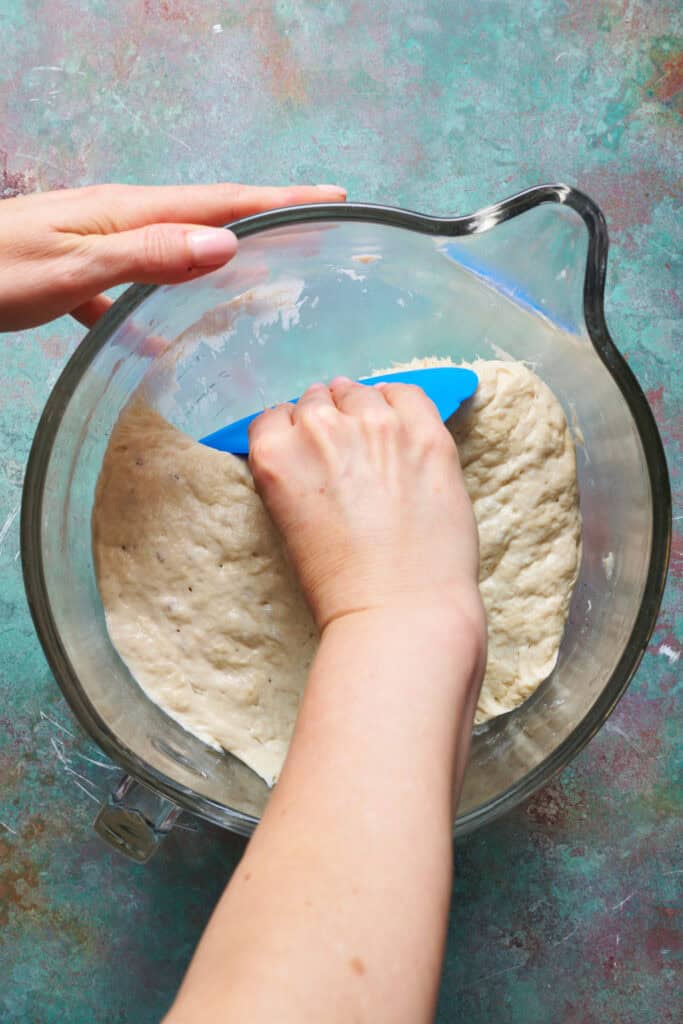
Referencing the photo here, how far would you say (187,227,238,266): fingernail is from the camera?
0.89 metres

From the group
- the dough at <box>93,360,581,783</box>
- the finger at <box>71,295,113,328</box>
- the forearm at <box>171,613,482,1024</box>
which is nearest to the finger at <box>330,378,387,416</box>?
the dough at <box>93,360,581,783</box>

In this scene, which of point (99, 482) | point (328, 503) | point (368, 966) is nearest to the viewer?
point (368, 966)

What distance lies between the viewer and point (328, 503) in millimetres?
816

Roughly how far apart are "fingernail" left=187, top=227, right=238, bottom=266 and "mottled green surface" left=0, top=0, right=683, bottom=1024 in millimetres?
365

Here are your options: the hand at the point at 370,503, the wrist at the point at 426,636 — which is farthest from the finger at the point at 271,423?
the wrist at the point at 426,636

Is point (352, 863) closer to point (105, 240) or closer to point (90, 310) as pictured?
point (105, 240)

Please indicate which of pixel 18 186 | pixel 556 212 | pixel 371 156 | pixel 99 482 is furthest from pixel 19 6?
pixel 556 212

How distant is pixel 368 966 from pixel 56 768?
29.6 inches

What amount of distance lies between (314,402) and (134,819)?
0.53m

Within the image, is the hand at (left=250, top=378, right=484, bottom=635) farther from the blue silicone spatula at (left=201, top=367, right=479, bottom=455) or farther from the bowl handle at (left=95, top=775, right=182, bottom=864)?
the bowl handle at (left=95, top=775, right=182, bottom=864)

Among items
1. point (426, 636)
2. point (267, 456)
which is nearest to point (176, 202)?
point (267, 456)

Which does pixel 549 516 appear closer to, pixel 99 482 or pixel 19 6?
pixel 99 482

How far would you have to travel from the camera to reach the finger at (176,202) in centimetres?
97

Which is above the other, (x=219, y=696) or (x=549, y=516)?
(x=549, y=516)
